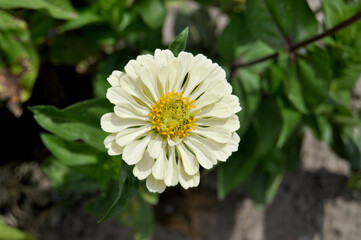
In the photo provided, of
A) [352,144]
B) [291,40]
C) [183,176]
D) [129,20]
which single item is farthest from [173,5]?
[183,176]

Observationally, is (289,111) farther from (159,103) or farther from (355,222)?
(355,222)

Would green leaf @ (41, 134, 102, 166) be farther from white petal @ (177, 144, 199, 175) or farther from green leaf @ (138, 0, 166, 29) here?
green leaf @ (138, 0, 166, 29)

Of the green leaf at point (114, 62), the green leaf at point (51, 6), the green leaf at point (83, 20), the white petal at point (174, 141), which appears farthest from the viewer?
the green leaf at point (114, 62)

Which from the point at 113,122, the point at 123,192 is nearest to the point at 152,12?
the point at 113,122

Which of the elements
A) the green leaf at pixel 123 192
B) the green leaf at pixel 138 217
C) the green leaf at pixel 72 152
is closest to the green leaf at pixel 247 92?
the green leaf at pixel 138 217

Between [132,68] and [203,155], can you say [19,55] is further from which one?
[203,155]

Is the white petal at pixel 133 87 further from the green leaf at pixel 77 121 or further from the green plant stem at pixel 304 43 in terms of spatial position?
the green plant stem at pixel 304 43
